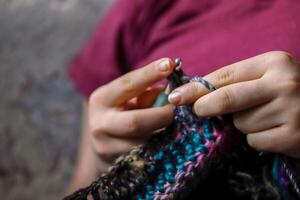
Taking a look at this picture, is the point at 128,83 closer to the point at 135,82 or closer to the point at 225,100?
the point at 135,82

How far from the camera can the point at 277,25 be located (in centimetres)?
54

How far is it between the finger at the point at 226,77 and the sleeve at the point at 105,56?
0.27m

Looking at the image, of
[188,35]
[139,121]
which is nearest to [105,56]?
[188,35]

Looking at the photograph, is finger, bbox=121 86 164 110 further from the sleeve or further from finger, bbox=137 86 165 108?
the sleeve

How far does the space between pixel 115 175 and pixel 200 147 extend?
90 millimetres

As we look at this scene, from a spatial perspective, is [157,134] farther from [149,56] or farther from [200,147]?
[149,56]

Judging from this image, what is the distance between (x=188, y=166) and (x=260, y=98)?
10cm

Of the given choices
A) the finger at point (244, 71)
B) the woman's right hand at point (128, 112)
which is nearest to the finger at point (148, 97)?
the woman's right hand at point (128, 112)

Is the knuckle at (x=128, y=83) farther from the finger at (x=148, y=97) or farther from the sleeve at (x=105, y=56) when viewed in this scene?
the sleeve at (x=105, y=56)

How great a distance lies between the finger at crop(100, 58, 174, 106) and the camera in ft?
1.55

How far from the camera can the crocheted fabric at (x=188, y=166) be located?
0.47 metres

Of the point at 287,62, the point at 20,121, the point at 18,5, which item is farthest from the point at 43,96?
the point at 287,62

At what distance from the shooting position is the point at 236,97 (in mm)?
429

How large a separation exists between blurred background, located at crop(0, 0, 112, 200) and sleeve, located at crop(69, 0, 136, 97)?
0.19 metres
